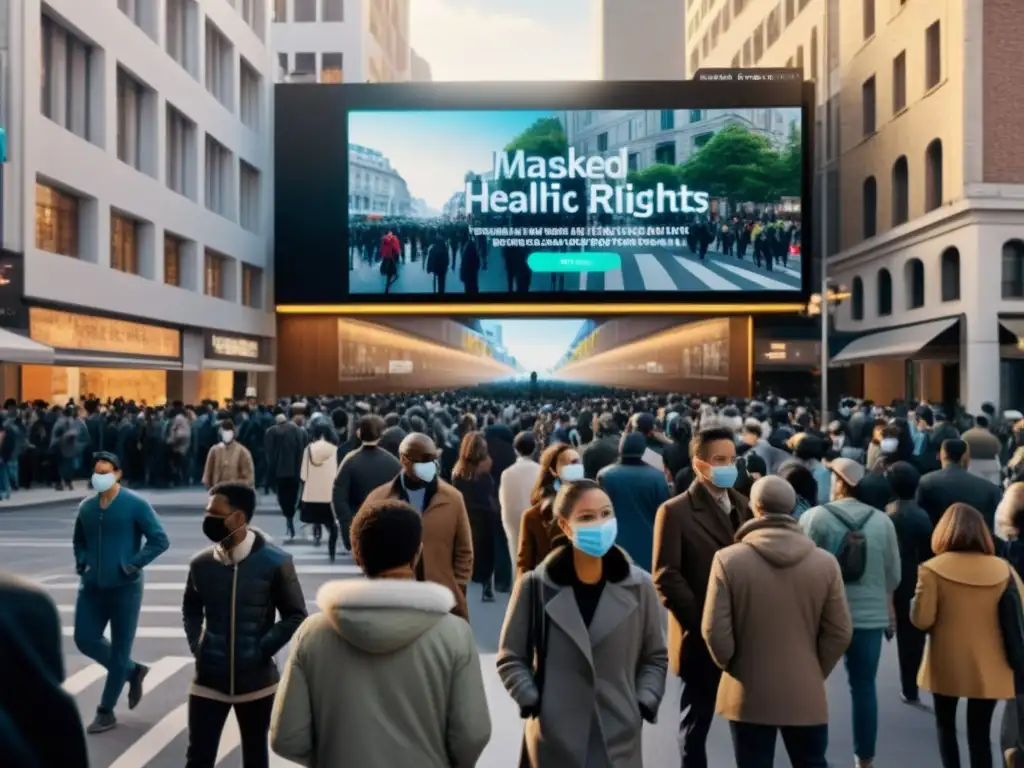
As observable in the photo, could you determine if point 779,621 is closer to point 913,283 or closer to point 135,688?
point 135,688

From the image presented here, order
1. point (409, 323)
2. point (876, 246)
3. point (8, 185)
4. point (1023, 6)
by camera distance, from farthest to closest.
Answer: point (409, 323) < point (876, 246) < point (1023, 6) < point (8, 185)

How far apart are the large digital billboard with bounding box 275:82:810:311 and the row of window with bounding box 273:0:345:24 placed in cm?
2115

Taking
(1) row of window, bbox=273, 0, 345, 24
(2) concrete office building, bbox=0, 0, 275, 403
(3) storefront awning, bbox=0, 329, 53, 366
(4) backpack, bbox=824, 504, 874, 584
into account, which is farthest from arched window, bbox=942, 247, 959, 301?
(1) row of window, bbox=273, 0, 345, 24

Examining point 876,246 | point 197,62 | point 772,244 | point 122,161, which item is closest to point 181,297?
point 122,161

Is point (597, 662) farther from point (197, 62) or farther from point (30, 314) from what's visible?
point (197, 62)

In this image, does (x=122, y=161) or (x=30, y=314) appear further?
(x=122, y=161)

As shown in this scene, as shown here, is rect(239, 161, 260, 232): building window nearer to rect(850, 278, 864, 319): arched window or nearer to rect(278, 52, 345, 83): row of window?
rect(278, 52, 345, 83): row of window

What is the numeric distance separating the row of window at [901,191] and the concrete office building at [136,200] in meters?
26.6

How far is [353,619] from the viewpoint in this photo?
117 inches

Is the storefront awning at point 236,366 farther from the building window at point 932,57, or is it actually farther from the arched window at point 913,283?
the building window at point 932,57

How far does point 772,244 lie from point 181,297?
76.5 feet

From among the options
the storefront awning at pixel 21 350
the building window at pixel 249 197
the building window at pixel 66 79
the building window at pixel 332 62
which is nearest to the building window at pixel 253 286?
the building window at pixel 249 197

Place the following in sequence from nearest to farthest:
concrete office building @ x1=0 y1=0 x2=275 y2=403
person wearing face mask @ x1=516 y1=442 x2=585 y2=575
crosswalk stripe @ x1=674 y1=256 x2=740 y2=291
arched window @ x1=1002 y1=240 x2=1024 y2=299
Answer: person wearing face mask @ x1=516 y1=442 x2=585 y2=575
concrete office building @ x1=0 y1=0 x2=275 y2=403
arched window @ x1=1002 y1=240 x2=1024 y2=299
crosswalk stripe @ x1=674 y1=256 x2=740 y2=291

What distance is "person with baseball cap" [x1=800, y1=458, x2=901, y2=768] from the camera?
5.87m
